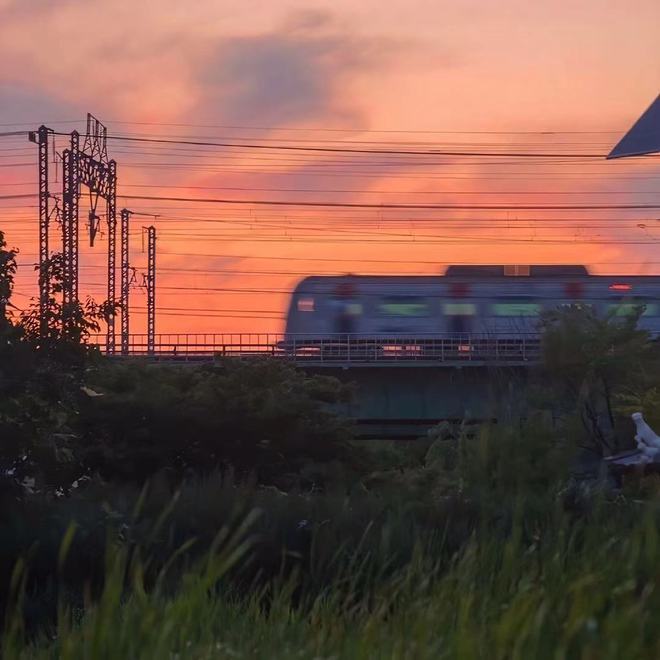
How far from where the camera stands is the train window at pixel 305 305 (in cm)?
4380

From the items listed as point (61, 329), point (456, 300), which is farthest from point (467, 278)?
point (61, 329)

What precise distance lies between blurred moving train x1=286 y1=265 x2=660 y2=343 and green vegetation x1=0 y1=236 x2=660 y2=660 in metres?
9.40

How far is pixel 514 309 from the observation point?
4375cm

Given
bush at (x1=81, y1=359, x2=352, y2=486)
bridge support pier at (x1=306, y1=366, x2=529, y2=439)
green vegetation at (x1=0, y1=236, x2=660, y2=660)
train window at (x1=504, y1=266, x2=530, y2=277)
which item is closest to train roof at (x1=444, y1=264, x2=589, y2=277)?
train window at (x1=504, y1=266, x2=530, y2=277)

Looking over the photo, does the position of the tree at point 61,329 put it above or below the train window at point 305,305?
below

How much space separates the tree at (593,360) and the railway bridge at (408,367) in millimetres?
1292

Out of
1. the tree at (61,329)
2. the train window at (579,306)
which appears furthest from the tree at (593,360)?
the tree at (61,329)

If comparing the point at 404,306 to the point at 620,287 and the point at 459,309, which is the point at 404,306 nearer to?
the point at 459,309

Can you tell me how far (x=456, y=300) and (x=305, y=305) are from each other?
5624 mm

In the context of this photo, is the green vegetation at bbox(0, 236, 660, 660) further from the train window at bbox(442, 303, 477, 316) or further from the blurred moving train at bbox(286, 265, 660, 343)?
the train window at bbox(442, 303, 477, 316)

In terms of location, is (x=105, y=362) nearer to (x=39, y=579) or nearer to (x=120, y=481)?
(x=39, y=579)

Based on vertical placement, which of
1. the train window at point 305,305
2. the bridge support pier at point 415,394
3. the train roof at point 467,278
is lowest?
the bridge support pier at point 415,394

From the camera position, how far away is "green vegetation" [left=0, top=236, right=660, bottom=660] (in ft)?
16.6

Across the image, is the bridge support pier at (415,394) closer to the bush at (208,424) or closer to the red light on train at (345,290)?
the red light on train at (345,290)
